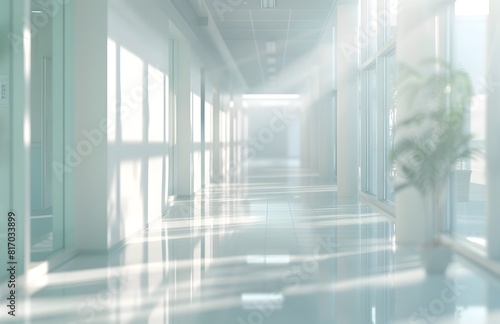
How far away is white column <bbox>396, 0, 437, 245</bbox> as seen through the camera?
6.87m

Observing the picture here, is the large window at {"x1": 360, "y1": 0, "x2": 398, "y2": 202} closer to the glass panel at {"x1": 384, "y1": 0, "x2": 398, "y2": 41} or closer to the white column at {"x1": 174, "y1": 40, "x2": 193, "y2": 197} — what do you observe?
the glass panel at {"x1": 384, "y1": 0, "x2": 398, "y2": 41}

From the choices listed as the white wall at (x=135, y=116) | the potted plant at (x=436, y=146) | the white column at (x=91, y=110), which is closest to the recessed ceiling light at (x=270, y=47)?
the white wall at (x=135, y=116)

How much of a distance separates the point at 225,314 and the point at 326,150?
556 inches

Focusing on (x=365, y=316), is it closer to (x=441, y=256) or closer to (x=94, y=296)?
(x=441, y=256)

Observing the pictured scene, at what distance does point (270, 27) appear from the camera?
14.8 metres

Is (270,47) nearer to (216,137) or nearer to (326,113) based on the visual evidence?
(326,113)

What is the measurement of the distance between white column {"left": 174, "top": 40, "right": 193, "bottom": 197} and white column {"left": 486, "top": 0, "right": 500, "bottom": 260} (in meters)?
7.95

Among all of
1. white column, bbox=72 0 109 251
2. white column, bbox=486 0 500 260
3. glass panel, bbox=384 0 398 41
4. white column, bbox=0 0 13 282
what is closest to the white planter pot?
white column, bbox=486 0 500 260

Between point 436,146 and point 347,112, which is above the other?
point 347,112

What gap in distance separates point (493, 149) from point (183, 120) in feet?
27.1

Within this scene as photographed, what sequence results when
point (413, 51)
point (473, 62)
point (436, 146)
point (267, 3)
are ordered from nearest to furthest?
point (436, 146)
point (413, 51)
point (473, 62)
point (267, 3)

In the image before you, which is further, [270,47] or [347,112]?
[270,47]

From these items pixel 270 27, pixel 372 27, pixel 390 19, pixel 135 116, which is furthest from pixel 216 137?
pixel 135 116

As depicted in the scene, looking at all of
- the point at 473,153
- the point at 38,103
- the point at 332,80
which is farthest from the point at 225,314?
the point at 332,80
